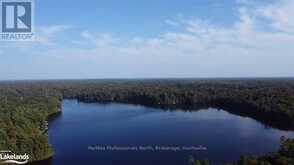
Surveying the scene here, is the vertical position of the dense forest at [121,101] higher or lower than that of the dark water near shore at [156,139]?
higher

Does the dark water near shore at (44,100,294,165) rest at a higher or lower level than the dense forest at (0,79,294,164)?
lower

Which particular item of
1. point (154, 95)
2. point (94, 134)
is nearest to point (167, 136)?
point (94, 134)

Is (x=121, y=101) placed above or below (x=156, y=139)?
below

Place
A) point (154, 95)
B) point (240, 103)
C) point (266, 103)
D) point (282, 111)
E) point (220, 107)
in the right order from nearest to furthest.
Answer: point (282, 111), point (266, 103), point (240, 103), point (220, 107), point (154, 95)

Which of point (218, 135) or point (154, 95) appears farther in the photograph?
point (154, 95)

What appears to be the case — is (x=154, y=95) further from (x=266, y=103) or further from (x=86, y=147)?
(x=86, y=147)

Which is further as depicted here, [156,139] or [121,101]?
[121,101]

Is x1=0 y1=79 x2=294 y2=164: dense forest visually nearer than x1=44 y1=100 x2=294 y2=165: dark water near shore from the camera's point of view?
No

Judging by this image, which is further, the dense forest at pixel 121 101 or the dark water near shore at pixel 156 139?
the dense forest at pixel 121 101
